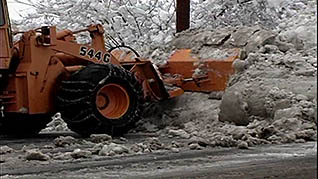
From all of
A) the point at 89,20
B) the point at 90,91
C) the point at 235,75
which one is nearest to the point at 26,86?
the point at 90,91

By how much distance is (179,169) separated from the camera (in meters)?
7.36

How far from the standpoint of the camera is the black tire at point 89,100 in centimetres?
1092

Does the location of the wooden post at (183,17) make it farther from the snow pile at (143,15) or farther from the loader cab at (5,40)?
the loader cab at (5,40)

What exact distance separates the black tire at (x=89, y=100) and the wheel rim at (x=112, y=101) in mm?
94

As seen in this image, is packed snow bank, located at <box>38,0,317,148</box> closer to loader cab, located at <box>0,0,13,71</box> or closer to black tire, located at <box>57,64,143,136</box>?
black tire, located at <box>57,64,143,136</box>

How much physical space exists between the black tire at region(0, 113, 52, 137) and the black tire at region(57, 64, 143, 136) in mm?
1112

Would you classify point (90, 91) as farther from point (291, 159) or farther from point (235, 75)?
point (291, 159)

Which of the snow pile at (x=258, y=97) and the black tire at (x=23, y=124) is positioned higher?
the snow pile at (x=258, y=97)

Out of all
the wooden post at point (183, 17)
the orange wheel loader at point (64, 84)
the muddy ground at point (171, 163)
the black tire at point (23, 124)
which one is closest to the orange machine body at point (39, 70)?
the orange wheel loader at point (64, 84)

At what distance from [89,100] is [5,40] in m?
1.57

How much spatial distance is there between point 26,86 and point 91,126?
115cm

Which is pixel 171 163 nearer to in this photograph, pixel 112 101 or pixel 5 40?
pixel 112 101

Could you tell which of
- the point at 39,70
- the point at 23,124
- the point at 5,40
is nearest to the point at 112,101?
the point at 39,70

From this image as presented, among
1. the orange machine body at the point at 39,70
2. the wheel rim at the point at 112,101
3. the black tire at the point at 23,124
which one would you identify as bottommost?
the black tire at the point at 23,124
